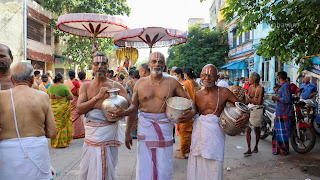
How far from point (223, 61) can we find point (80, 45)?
15.1 meters

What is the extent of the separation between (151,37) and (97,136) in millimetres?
7782

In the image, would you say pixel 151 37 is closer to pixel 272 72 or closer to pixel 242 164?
pixel 242 164

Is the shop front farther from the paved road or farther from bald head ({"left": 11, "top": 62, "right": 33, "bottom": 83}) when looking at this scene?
bald head ({"left": 11, "top": 62, "right": 33, "bottom": 83})

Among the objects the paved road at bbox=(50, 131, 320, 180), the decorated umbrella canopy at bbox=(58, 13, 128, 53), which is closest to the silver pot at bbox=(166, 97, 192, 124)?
the paved road at bbox=(50, 131, 320, 180)

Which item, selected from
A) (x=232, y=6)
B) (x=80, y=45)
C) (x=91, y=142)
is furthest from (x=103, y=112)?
(x=80, y=45)

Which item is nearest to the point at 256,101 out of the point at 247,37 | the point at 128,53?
the point at 128,53

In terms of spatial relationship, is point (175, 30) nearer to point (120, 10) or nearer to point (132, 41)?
point (132, 41)

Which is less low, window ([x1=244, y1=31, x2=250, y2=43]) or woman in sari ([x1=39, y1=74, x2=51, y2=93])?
window ([x1=244, y1=31, x2=250, y2=43])

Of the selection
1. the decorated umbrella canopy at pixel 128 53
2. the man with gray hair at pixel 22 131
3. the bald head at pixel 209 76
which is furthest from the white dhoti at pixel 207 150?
the decorated umbrella canopy at pixel 128 53

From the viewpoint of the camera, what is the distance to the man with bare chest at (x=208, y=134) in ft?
11.2

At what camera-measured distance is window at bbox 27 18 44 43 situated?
17.2 metres

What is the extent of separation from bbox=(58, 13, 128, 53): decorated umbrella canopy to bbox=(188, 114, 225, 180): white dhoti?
6539 millimetres

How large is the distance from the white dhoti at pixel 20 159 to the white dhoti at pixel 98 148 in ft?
2.67

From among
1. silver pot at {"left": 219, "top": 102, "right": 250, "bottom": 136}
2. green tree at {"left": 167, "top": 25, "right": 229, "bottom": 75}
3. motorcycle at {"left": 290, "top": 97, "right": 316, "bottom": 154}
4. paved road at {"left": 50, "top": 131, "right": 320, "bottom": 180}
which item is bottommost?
paved road at {"left": 50, "top": 131, "right": 320, "bottom": 180}
